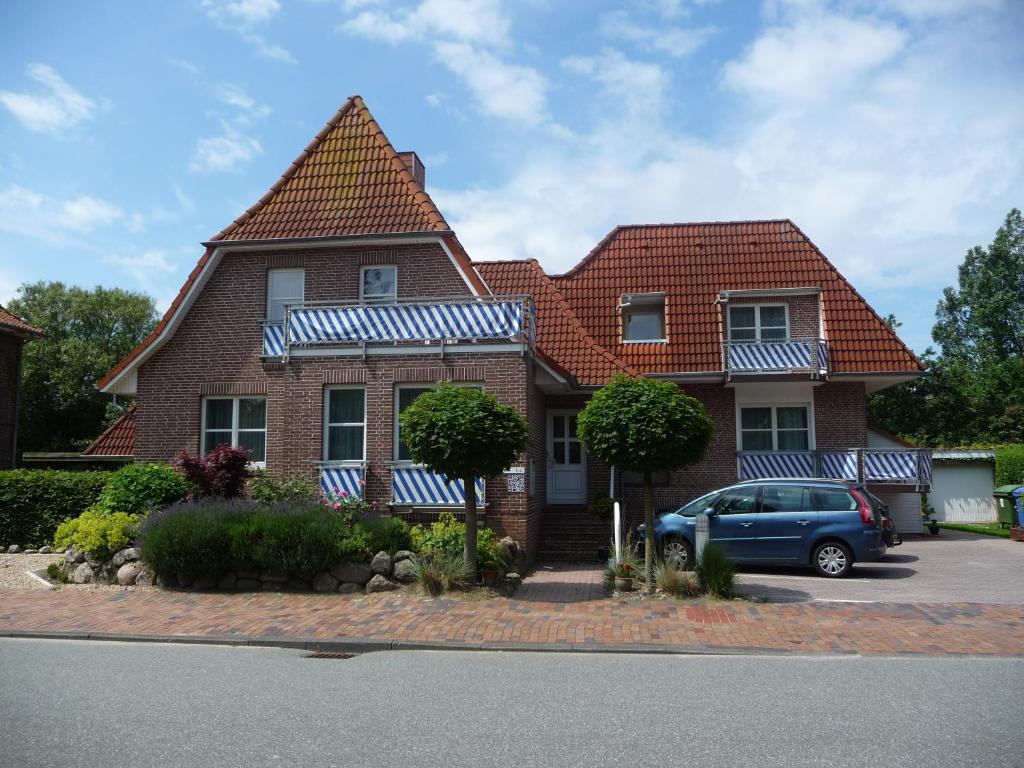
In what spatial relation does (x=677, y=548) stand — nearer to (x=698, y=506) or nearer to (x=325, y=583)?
(x=698, y=506)

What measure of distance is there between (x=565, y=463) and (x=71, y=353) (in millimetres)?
34741

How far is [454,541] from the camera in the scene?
13.0m

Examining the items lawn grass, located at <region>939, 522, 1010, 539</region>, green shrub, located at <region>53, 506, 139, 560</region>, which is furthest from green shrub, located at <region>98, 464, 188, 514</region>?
lawn grass, located at <region>939, 522, 1010, 539</region>

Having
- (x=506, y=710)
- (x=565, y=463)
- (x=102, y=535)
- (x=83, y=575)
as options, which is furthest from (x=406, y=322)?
(x=506, y=710)

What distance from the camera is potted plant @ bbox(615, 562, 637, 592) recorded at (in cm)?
1204

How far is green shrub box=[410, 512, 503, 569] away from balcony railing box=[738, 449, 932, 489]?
30.6 feet

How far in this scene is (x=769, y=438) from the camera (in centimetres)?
2119

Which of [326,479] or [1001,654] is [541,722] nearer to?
[1001,654]

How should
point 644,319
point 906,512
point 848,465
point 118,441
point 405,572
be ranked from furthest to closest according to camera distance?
point 644,319 → point 118,441 → point 906,512 → point 848,465 → point 405,572

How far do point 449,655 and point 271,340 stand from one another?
1009cm

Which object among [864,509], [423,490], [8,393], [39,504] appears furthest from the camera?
[8,393]

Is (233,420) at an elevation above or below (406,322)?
below

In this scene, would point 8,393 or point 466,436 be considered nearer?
point 466,436

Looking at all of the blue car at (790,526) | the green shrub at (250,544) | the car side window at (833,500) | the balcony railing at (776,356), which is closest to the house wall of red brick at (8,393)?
the green shrub at (250,544)
